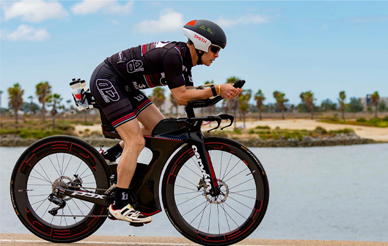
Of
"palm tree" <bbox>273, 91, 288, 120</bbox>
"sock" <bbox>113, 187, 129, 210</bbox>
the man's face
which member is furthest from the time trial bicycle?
"palm tree" <bbox>273, 91, 288, 120</bbox>

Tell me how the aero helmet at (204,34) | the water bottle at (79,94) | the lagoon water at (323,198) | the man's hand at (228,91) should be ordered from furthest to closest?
the lagoon water at (323,198)
the water bottle at (79,94)
the aero helmet at (204,34)
the man's hand at (228,91)

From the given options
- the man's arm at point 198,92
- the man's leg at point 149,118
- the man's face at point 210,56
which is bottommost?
the man's leg at point 149,118

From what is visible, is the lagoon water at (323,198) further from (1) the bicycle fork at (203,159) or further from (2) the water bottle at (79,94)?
(1) the bicycle fork at (203,159)

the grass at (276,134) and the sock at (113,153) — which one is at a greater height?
the sock at (113,153)

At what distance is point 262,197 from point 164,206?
114 centimetres

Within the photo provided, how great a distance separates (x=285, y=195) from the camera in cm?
5609

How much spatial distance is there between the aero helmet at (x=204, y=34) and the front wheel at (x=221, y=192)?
1.08 metres

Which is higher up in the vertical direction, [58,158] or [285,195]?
[58,158]

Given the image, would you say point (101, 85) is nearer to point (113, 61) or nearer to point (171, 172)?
point (113, 61)

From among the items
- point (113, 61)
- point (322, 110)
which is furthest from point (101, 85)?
point (322, 110)

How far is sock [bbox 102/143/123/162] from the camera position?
16.7 feet

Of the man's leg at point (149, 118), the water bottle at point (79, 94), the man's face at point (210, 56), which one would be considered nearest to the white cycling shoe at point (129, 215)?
the man's leg at point (149, 118)

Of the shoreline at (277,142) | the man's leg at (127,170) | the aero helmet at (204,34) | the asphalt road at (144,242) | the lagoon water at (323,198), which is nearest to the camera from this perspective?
the aero helmet at (204,34)

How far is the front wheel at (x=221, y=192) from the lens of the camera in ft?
15.4
